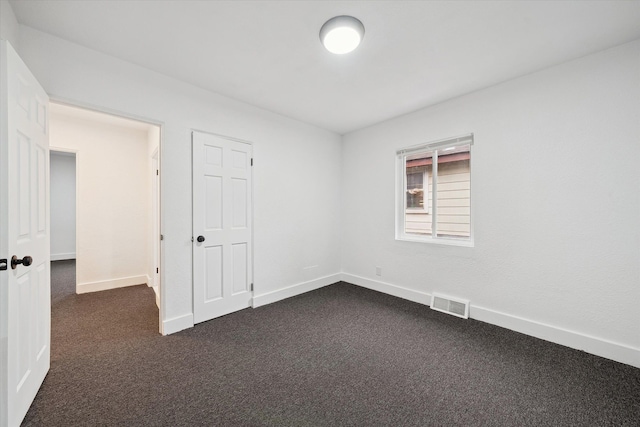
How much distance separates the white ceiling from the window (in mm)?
778

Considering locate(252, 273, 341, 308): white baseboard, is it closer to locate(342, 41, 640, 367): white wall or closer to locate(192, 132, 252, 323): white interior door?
locate(192, 132, 252, 323): white interior door

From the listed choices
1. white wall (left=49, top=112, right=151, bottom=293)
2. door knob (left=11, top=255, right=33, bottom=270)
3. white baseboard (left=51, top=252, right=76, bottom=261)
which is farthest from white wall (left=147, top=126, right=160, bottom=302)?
white baseboard (left=51, top=252, right=76, bottom=261)

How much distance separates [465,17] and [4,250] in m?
3.22

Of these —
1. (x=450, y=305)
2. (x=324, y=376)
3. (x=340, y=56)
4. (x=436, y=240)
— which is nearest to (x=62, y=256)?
(x=324, y=376)

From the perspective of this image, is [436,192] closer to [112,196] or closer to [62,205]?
[112,196]

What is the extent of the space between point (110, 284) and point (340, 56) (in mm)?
4828

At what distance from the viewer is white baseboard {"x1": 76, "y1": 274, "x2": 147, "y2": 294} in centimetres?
395

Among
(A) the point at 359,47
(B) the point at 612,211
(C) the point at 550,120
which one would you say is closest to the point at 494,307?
(B) the point at 612,211

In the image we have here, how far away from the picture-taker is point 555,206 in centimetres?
247

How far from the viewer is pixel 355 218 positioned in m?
4.38

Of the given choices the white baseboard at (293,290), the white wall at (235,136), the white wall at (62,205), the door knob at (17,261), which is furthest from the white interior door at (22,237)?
the white wall at (62,205)

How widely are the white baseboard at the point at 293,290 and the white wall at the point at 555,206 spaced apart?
1482 millimetres

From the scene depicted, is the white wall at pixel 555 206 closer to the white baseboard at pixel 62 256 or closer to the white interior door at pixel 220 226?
the white interior door at pixel 220 226

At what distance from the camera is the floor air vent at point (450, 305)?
3.03 metres
